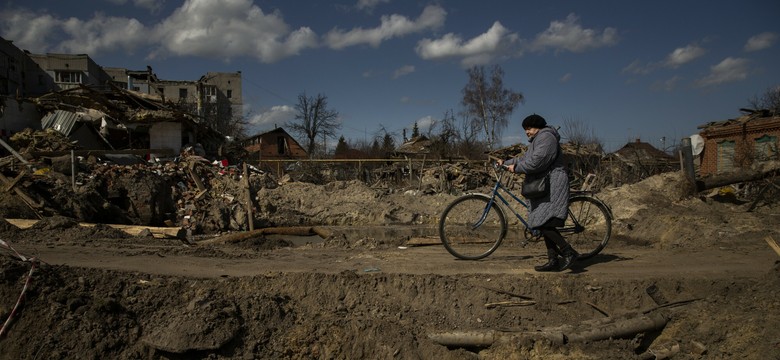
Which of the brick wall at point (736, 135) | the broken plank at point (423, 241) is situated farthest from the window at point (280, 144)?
the broken plank at point (423, 241)

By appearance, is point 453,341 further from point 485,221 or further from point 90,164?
point 90,164

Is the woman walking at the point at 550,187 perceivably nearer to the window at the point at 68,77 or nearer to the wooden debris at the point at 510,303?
the wooden debris at the point at 510,303

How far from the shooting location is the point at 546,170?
5277mm

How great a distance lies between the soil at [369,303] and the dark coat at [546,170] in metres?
0.73

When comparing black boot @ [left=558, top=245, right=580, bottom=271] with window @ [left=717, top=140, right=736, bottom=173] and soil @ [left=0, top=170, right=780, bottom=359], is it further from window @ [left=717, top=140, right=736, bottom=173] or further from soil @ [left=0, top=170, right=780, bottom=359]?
window @ [left=717, top=140, right=736, bottom=173]

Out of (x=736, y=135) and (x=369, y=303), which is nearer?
(x=369, y=303)

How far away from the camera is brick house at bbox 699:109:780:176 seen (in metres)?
19.5

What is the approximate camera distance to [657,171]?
61.6ft

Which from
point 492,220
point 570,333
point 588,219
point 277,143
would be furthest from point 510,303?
point 277,143

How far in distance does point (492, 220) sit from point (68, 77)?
2123 inches

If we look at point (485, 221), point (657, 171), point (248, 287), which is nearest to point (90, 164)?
point (248, 287)

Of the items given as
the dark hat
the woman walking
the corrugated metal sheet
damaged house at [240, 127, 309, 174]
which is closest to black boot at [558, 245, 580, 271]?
the woman walking

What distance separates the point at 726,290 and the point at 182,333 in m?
5.43

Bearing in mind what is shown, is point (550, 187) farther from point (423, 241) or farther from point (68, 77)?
point (68, 77)
